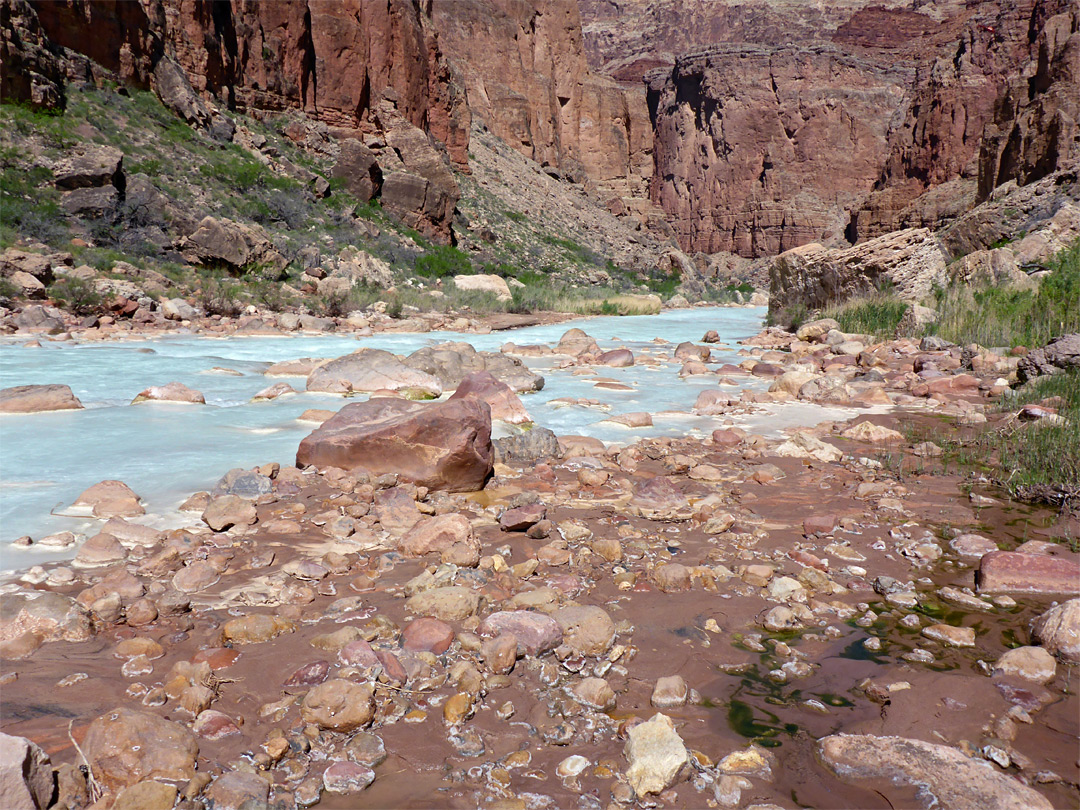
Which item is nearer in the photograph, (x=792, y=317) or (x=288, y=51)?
(x=792, y=317)

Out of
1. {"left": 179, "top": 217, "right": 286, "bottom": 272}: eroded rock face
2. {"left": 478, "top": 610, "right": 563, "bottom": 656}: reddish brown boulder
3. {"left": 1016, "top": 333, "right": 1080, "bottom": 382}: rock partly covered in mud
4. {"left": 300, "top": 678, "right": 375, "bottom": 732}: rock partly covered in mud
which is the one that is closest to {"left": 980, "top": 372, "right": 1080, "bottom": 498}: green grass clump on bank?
{"left": 1016, "top": 333, "right": 1080, "bottom": 382}: rock partly covered in mud

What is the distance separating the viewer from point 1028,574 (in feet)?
7.07

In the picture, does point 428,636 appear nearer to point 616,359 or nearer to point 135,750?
point 135,750

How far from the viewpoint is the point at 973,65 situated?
42062 millimetres

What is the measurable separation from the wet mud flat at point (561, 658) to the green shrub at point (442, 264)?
59.2 feet

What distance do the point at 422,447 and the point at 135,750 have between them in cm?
193

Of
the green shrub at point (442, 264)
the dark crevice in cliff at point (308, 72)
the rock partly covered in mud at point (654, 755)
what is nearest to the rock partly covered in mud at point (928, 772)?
the rock partly covered in mud at point (654, 755)

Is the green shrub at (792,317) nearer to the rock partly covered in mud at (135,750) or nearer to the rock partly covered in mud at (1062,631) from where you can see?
the rock partly covered in mud at (1062,631)

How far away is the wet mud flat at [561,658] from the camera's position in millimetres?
1376

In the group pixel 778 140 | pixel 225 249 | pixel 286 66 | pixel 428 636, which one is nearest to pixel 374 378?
pixel 428 636

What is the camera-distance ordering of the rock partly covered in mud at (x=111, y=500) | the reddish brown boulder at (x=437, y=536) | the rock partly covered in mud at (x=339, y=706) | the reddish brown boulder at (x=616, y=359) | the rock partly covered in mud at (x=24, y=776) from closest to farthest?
1. the rock partly covered in mud at (x=24, y=776)
2. the rock partly covered in mud at (x=339, y=706)
3. the reddish brown boulder at (x=437, y=536)
4. the rock partly covered in mud at (x=111, y=500)
5. the reddish brown boulder at (x=616, y=359)

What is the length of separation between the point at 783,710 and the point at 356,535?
162 centimetres

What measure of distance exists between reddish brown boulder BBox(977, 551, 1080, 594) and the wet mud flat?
2.0 inches

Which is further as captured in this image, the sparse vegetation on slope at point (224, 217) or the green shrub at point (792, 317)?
the sparse vegetation on slope at point (224, 217)
